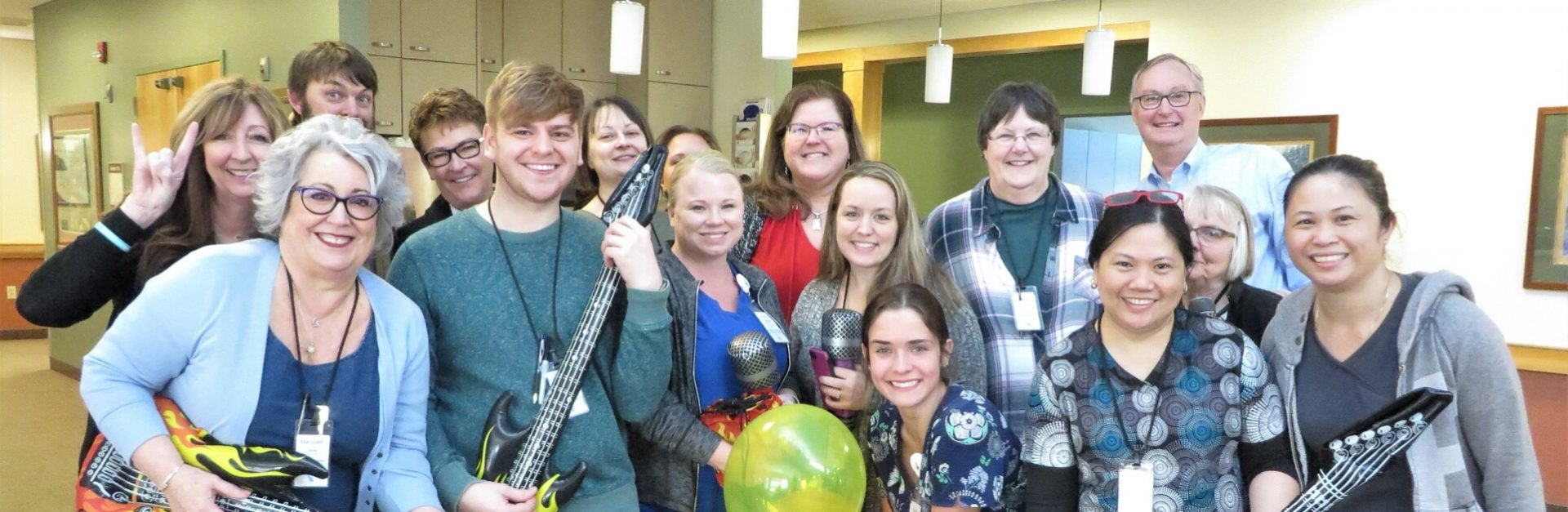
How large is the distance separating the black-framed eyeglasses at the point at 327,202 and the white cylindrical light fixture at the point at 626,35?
11.4 feet

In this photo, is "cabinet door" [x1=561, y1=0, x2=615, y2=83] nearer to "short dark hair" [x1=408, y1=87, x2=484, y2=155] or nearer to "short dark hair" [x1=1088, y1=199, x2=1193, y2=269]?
"short dark hair" [x1=408, y1=87, x2=484, y2=155]

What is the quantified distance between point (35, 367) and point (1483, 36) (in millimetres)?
11147

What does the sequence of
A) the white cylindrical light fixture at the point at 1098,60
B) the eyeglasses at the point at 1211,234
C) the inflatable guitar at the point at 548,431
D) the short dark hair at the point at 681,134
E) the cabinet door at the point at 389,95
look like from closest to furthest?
the inflatable guitar at the point at 548,431 → the eyeglasses at the point at 1211,234 → the short dark hair at the point at 681,134 → the white cylindrical light fixture at the point at 1098,60 → the cabinet door at the point at 389,95

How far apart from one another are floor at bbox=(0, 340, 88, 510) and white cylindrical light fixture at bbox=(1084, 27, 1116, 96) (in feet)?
19.4

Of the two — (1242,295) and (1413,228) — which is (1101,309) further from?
(1413,228)

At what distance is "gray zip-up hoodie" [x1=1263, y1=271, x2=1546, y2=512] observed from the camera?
5.80ft

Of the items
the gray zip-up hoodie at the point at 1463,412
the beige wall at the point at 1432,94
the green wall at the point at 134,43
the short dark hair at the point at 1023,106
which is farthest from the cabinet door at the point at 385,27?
the gray zip-up hoodie at the point at 1463,412

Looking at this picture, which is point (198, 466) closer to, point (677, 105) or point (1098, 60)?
point (1098, 60)

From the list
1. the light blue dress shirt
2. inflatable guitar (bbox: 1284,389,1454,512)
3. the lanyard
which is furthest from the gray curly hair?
the light blue dress shirt

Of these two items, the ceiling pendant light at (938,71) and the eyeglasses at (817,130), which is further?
the ceiling pendant light at (938,71)

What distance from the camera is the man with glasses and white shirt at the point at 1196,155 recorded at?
2.87 metres

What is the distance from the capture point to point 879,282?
2338 millimetres

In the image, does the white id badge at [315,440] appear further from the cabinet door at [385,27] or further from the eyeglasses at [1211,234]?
the cabinet door at [385,27]

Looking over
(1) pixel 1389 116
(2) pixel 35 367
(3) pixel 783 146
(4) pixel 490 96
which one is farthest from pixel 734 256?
(2) pixel 35 367
